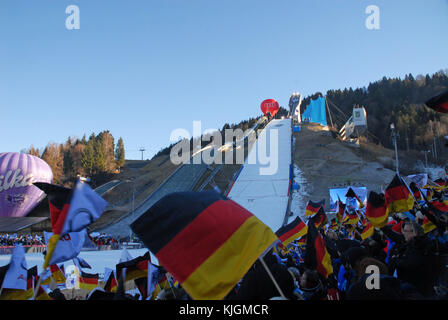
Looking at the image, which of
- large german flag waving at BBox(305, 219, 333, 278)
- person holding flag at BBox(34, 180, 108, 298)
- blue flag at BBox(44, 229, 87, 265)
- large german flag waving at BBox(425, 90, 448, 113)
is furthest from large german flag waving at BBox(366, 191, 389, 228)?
person holding flag at BBox(34, 180, 108, 298)

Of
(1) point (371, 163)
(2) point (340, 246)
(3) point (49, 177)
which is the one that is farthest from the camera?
(3) point (49, 177)

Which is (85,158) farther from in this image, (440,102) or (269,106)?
(440,102)

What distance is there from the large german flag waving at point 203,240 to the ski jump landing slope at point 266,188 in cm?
2178

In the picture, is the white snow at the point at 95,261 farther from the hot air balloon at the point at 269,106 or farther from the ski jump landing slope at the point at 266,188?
the hot air balloon at the point at 269,106

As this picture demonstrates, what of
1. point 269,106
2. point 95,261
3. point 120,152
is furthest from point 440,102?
point 120,152

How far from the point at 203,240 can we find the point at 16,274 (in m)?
2.39

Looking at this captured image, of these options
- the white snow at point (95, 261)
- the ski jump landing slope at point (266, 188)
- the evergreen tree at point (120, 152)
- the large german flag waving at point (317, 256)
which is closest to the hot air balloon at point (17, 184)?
the ski jump landing slope at point (266, 188)

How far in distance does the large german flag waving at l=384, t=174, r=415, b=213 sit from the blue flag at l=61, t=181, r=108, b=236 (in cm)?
546

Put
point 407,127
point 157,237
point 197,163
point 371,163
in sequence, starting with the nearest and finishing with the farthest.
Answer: point 157,237 → point 371,163 → point 197,163 → point 407,127
